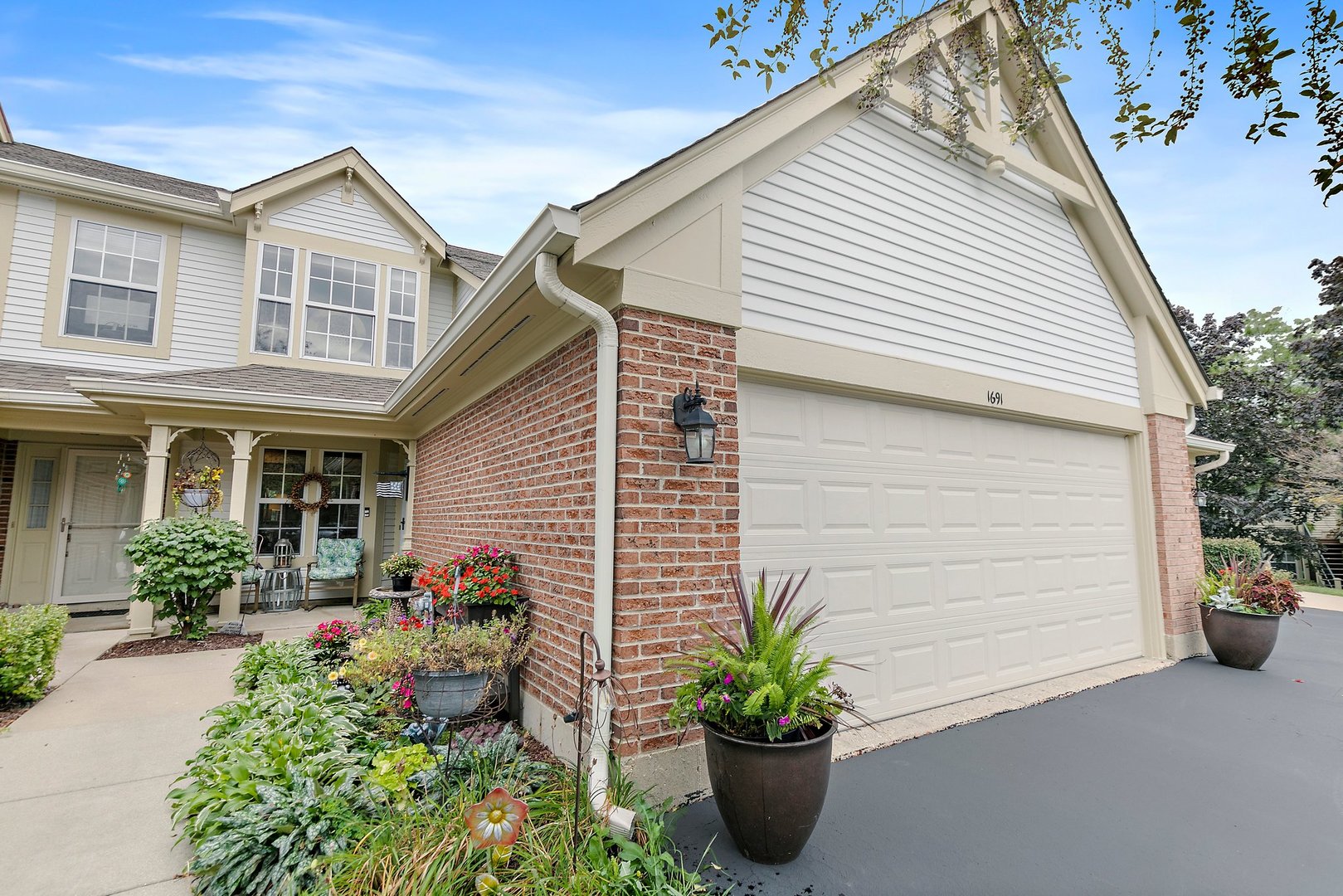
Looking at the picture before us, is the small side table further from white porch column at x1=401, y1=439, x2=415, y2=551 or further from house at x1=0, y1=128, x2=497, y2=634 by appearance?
white porch column at x1=401, y1=439, x2=415, y2=551

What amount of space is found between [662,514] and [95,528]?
411 inches

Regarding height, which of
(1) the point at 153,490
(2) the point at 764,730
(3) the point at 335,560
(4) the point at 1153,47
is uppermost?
(4) the point at 1153,47

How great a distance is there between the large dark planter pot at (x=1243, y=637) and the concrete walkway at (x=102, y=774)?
8414 mm

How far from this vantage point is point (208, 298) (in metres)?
9.28

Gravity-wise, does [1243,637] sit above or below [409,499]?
below

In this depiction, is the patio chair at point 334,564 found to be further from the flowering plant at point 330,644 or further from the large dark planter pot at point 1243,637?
the large dark planter pot at point 1243,637

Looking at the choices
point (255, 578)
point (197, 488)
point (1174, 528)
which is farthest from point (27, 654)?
point (1174, 528)

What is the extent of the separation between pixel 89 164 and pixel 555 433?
35.3 ft

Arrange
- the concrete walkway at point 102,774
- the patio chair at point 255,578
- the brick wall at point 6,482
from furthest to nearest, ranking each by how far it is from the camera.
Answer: the patio chair at point 255,578 < the brick wall at point 6,482 < the concrete walkway at point 102,774

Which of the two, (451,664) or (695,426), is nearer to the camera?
(695,426)

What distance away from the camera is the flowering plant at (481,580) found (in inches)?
164

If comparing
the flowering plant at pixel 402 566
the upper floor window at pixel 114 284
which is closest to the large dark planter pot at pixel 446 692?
the flowering plant at pixel 402 566

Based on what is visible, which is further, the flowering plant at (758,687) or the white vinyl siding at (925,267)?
the white vinyl siding at (925,267)

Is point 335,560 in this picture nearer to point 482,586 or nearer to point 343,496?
point 343,496
